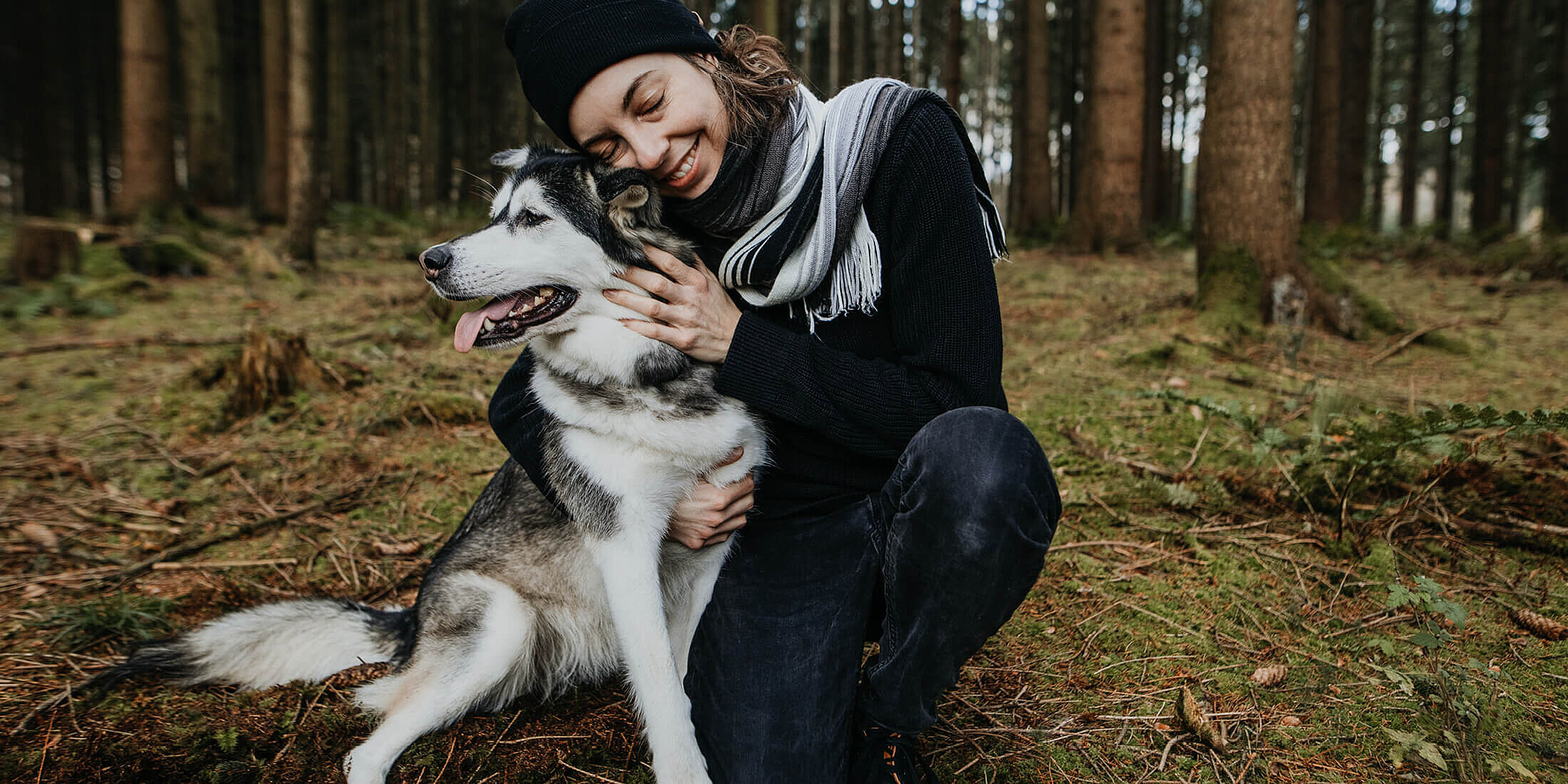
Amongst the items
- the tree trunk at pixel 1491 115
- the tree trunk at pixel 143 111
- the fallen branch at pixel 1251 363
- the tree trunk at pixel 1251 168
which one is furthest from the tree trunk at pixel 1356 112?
the tree trunk at pixel 143 111

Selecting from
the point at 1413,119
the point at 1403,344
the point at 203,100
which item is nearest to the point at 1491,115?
the point at 1413,119

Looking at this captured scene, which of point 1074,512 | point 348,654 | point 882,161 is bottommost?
point 348,654

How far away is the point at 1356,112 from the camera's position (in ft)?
46.5

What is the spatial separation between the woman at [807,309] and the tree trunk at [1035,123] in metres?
12.0

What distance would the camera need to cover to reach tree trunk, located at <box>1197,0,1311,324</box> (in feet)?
18.7

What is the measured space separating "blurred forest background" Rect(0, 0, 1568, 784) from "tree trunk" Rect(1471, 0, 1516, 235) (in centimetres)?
92

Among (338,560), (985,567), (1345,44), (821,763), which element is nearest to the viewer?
(985,567)

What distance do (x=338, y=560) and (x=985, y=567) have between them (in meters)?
2.94

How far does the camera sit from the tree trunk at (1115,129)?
921 cm

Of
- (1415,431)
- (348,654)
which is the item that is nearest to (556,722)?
(348,654)

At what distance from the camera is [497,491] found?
2.78 meters

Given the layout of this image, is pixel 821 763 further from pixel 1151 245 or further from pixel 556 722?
pixel 1151 245

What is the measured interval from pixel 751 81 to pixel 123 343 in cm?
642

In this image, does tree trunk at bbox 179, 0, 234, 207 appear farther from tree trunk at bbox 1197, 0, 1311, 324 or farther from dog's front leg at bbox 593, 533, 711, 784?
dog's front leg at bbox 593, 533, 711, 784
